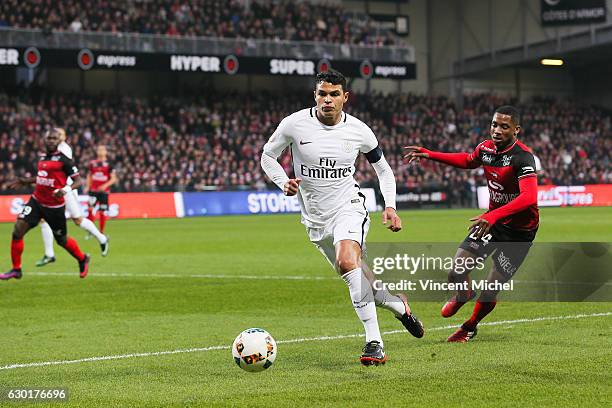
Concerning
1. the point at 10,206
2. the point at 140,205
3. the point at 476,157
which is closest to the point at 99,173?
the point at 10,206

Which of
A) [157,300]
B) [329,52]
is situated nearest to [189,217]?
[329,52]

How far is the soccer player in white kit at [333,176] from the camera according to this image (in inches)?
353

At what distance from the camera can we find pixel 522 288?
13.9 meters

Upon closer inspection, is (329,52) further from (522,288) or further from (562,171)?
(522,288)

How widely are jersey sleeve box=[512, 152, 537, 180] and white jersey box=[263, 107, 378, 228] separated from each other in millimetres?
1451

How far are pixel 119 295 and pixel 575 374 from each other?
8.30 meters

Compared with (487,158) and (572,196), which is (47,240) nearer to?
(487,158)

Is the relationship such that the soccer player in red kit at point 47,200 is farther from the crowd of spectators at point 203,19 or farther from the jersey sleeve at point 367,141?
the crowd of spectators at point 203,19

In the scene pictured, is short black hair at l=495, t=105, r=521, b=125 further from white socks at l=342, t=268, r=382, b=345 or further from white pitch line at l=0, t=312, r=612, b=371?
white pitch line at l=0, t=312, r=612, b=371

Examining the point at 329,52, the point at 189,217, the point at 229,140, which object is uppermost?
the point at 329,52

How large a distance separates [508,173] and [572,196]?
132ft

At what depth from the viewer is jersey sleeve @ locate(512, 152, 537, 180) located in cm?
964

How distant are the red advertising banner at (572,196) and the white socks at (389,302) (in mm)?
38290

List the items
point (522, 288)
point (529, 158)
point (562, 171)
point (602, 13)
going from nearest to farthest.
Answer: point (529, 158) < point (522, 288) < point (602, 13) < point (562, 171)
